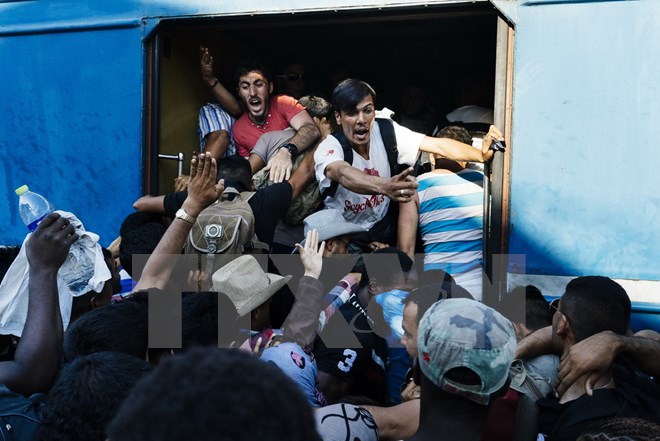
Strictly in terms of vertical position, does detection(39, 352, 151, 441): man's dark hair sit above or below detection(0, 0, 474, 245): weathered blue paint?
below

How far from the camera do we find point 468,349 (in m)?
1.64

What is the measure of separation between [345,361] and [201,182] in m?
0.90

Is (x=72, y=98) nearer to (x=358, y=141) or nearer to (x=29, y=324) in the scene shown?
(x=358, y=141)

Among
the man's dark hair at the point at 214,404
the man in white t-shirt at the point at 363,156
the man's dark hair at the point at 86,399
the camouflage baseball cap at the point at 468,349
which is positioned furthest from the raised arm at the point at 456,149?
the man's dark hair at the point at 214,404

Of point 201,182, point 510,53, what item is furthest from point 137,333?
point 510,53

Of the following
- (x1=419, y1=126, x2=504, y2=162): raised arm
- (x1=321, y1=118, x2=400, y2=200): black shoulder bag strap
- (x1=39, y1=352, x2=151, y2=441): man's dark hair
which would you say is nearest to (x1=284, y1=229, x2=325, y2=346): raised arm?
(x1=321, y1=118, x2=400, y2=200): black shoulder bag strap

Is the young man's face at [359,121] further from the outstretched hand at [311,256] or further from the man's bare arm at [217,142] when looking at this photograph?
the man's bare arm at [217,142]

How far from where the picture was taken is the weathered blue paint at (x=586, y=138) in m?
3.15

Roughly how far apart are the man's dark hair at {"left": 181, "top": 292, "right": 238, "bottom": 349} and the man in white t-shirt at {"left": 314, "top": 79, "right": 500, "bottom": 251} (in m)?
1.33

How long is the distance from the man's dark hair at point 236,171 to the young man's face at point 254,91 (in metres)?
0.74

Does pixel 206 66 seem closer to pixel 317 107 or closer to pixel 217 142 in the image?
pixel 217 142

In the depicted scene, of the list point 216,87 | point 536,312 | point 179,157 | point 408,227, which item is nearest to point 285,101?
point 216,87

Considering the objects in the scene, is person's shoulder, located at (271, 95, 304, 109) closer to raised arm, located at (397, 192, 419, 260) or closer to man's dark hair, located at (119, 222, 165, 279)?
raised arm, located at (397, 192, 419, 260)

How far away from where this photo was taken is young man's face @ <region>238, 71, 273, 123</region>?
14.8ft
